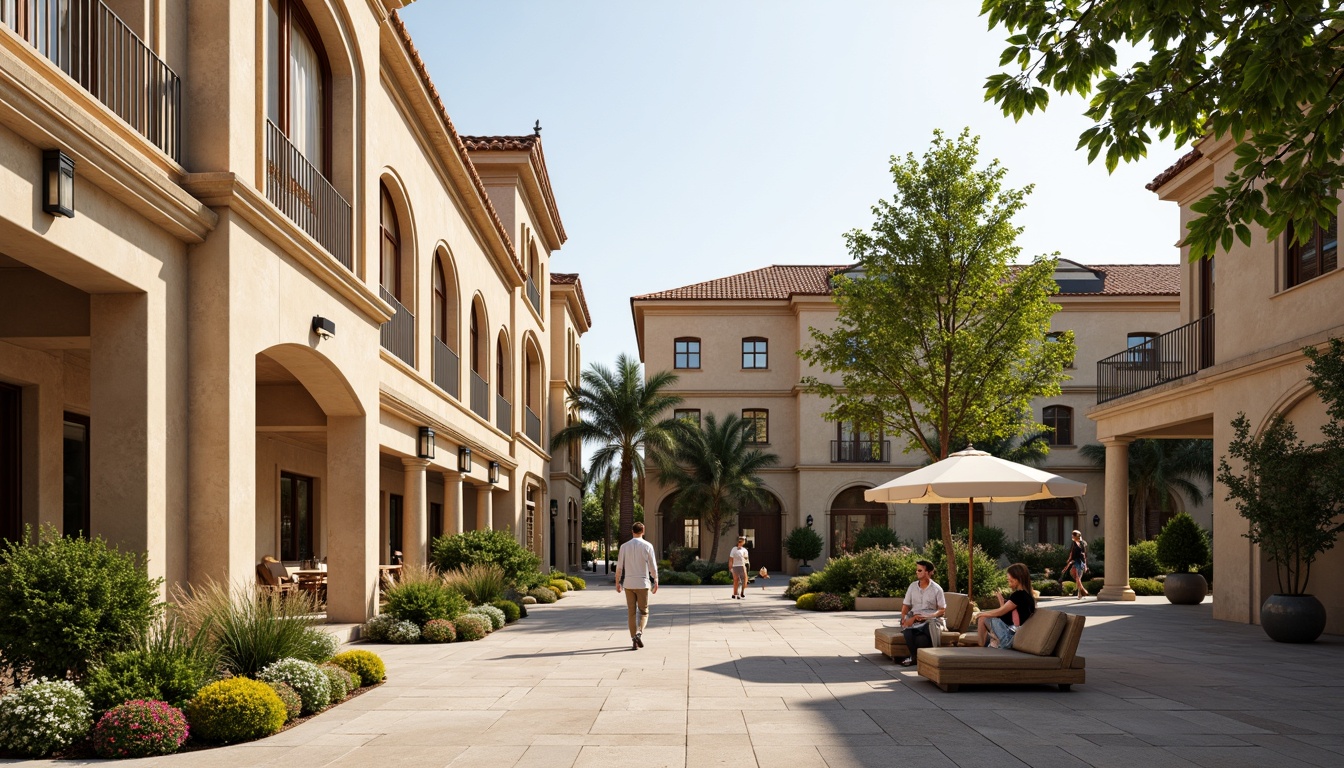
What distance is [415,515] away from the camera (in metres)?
18.8

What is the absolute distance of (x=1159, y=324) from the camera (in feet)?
156

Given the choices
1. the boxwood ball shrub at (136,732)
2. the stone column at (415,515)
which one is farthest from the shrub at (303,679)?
the stone column at (415,515)

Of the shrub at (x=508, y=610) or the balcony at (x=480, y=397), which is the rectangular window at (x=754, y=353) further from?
the shrub at (x=508, y=610)

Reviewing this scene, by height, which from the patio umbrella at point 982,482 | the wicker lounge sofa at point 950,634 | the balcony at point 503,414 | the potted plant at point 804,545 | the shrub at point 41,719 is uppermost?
the balcony at point 503,414

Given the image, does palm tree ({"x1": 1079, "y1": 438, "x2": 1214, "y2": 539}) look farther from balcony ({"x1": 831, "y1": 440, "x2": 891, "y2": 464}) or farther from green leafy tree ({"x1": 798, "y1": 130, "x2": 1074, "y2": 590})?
green leafy tree ({"x1": 798, "y1": 130, "x2": 1074, "y2": 590})

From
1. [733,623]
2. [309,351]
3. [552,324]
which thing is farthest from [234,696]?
[552,324]

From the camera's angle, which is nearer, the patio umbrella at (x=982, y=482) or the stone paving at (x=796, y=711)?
the stone paving at (x=796, y=711)

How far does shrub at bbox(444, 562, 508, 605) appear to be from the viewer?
18609mm

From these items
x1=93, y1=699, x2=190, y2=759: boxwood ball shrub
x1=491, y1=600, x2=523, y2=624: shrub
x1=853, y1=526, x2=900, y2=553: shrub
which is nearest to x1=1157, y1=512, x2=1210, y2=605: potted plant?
x1=853, y1=526, x2=900, y2=553: shrub

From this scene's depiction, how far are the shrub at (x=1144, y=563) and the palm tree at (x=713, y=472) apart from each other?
14928 mm

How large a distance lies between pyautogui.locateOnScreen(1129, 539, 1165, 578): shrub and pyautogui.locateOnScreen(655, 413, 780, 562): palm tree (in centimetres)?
1493

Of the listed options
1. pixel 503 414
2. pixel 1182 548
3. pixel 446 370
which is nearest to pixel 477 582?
pixel 446 370

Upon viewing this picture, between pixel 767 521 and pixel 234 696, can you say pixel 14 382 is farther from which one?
pixel 767 521

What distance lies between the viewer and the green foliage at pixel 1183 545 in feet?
85.3
